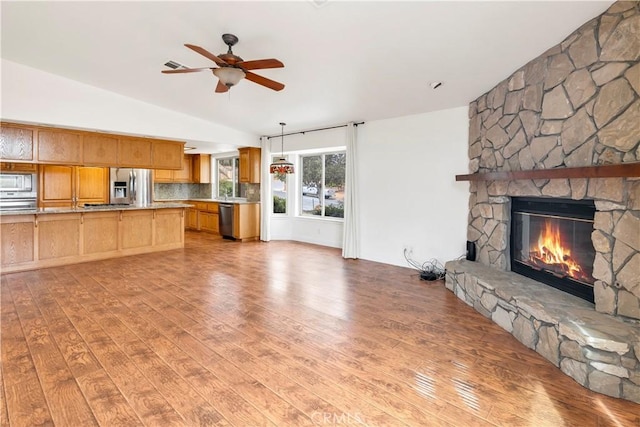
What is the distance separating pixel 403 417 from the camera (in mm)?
1926

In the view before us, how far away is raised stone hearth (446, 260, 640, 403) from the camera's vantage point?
2141mm

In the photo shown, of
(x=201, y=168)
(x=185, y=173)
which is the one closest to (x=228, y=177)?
(x=201, y=168)

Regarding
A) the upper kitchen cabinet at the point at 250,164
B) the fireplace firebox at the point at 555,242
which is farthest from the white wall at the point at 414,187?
the upper kitchen cabinet at the point at 250,164

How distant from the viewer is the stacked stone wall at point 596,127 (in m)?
2.39

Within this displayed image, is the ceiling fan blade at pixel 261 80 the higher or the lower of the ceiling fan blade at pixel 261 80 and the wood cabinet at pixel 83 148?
the higher

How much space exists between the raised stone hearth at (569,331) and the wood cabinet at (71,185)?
311 inches

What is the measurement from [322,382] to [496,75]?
3.82 m

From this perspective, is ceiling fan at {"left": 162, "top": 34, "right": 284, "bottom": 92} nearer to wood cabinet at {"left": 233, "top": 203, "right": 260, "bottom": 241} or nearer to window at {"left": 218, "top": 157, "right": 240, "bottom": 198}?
wood cabinet at {"left": 233, "top": 203, "right": 260, "bottom": 241}

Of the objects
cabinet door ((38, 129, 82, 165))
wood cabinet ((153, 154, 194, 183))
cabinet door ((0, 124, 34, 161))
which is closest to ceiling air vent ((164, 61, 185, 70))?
cabinet door ((38, 129, 82, 165))

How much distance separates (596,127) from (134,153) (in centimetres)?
706

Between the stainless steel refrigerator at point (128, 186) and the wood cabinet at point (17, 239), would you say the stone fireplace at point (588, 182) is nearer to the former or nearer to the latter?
the wood cabinet at point (17, 239)

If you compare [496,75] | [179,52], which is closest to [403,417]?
[496,75]

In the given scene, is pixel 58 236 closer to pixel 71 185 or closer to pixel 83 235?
pixel 83 235

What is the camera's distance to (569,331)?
7.70 feet
